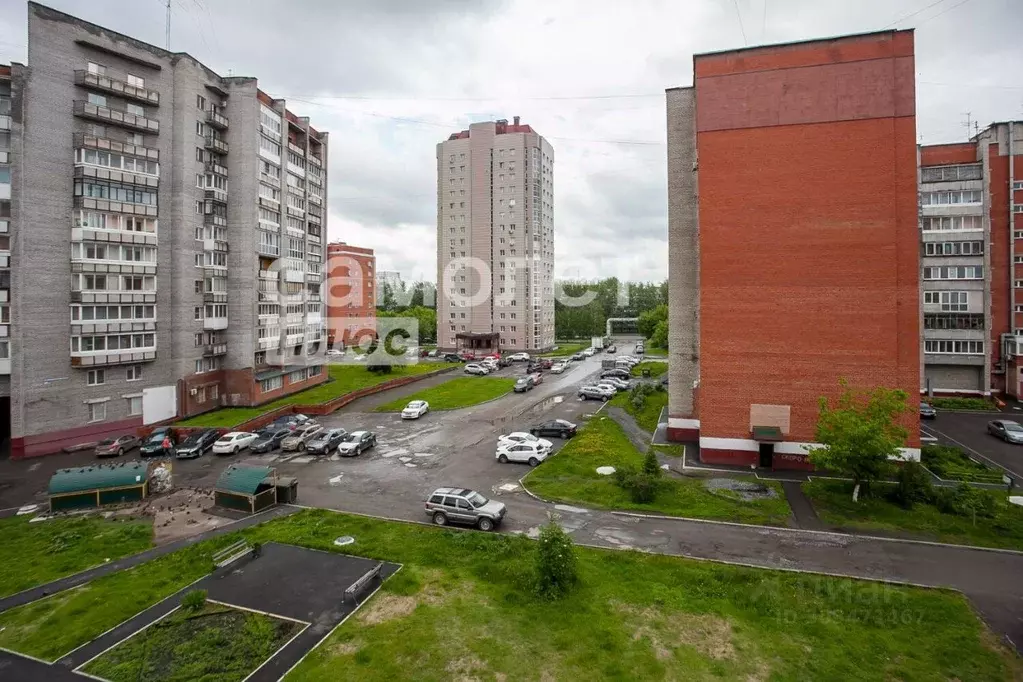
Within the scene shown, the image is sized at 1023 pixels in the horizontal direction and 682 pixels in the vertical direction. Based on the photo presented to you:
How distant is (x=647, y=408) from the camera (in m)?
37.4

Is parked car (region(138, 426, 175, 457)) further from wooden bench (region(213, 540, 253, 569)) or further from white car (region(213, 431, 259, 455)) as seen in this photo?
wooden bench (region(213, 540, 253, 569))

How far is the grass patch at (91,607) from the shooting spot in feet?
38.7

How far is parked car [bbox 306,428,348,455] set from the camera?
1109 inches

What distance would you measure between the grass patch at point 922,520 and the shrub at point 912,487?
301 millimetres

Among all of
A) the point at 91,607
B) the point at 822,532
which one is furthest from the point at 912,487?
the point at 91,607

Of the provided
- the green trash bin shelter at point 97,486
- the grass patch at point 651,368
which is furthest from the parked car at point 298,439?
the grass patch at point 651,368

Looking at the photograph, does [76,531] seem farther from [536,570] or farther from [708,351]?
[708,351]

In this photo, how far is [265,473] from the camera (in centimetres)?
2053

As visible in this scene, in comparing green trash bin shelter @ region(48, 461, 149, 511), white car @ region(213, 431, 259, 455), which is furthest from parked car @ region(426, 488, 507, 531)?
white car @ region(213, 431, 259, 455)

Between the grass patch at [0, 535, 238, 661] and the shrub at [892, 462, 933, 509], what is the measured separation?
2333 centimetres

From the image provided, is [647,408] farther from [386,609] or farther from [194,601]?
[194,601]

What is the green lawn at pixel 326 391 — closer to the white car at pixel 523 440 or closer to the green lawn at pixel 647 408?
the white car at pixel 523 440

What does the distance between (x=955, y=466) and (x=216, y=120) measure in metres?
46.7

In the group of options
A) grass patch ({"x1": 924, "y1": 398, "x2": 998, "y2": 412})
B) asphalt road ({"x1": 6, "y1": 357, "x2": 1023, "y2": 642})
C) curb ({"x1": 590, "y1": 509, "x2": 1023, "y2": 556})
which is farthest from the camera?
grass patch ({"x1": 924, "y1": 398, "x2": 998, "y2": 412})
